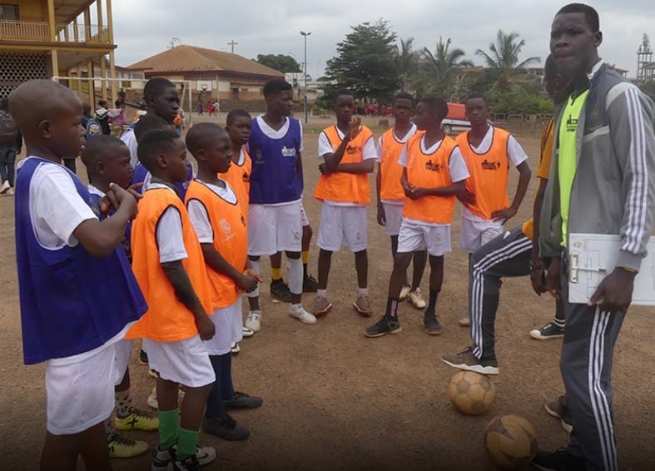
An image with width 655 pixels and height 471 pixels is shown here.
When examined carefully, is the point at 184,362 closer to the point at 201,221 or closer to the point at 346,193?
the point at 201,221

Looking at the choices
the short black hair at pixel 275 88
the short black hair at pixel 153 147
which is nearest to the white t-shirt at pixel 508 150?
the short black hair at pixel 275 88

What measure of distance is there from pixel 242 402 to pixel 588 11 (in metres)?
2.98

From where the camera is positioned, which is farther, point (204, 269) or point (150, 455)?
point (150, 455)

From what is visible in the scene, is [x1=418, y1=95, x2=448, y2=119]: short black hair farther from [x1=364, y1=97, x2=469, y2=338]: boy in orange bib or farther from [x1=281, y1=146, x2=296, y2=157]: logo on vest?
[x1=281, y1=146, x2=296, y2=157]: logo on vest

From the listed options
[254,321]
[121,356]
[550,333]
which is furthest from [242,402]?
[550,333]

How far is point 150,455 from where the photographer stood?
3244mm

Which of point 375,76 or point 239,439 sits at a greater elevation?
point 375,76

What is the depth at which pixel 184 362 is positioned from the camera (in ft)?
9.24

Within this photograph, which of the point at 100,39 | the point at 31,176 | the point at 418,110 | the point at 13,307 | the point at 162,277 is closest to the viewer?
the point at 31,176

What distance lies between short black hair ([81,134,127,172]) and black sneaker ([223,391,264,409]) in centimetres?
176

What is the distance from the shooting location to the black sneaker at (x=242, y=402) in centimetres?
372

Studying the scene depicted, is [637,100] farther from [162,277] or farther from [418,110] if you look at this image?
[418,110]

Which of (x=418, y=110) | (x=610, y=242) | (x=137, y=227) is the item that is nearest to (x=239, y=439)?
(x=137, y=227)

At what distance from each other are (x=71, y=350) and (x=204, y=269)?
0.86 meters
